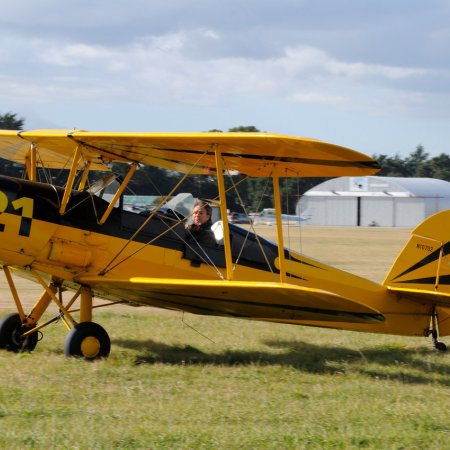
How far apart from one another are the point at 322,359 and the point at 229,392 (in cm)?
199

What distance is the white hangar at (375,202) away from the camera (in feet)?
189

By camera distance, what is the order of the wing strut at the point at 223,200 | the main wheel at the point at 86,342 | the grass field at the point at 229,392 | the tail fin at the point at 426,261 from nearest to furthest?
the grass field at the point at 229,392
the wing strut at the point at 223,200
the main wheel at the point at 86,342
the tail fin at the point at 426,261

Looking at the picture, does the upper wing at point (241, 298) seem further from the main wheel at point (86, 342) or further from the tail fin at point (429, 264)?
the tail fin at point (429, 264)

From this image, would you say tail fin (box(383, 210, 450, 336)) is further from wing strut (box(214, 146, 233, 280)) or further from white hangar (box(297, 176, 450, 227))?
white hangar (box(297, 176, 450, 227))

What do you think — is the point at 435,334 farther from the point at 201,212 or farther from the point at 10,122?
the point at 10,122

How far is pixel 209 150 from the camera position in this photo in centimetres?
690

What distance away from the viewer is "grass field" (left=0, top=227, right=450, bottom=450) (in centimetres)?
457

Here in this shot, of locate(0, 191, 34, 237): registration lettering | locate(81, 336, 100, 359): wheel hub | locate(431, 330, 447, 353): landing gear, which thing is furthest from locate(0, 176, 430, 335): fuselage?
locate(81, 336, 100, 359): wheel hub

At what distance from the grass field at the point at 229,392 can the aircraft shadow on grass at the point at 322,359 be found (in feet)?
0.04

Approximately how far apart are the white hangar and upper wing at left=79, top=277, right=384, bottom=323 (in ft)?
169

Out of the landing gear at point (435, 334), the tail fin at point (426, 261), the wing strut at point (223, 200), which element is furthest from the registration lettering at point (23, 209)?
the landing gear at point (435, 334)

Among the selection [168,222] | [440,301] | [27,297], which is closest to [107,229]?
[168,222]

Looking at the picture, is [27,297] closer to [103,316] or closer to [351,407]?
[103,316]

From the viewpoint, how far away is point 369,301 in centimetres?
828
